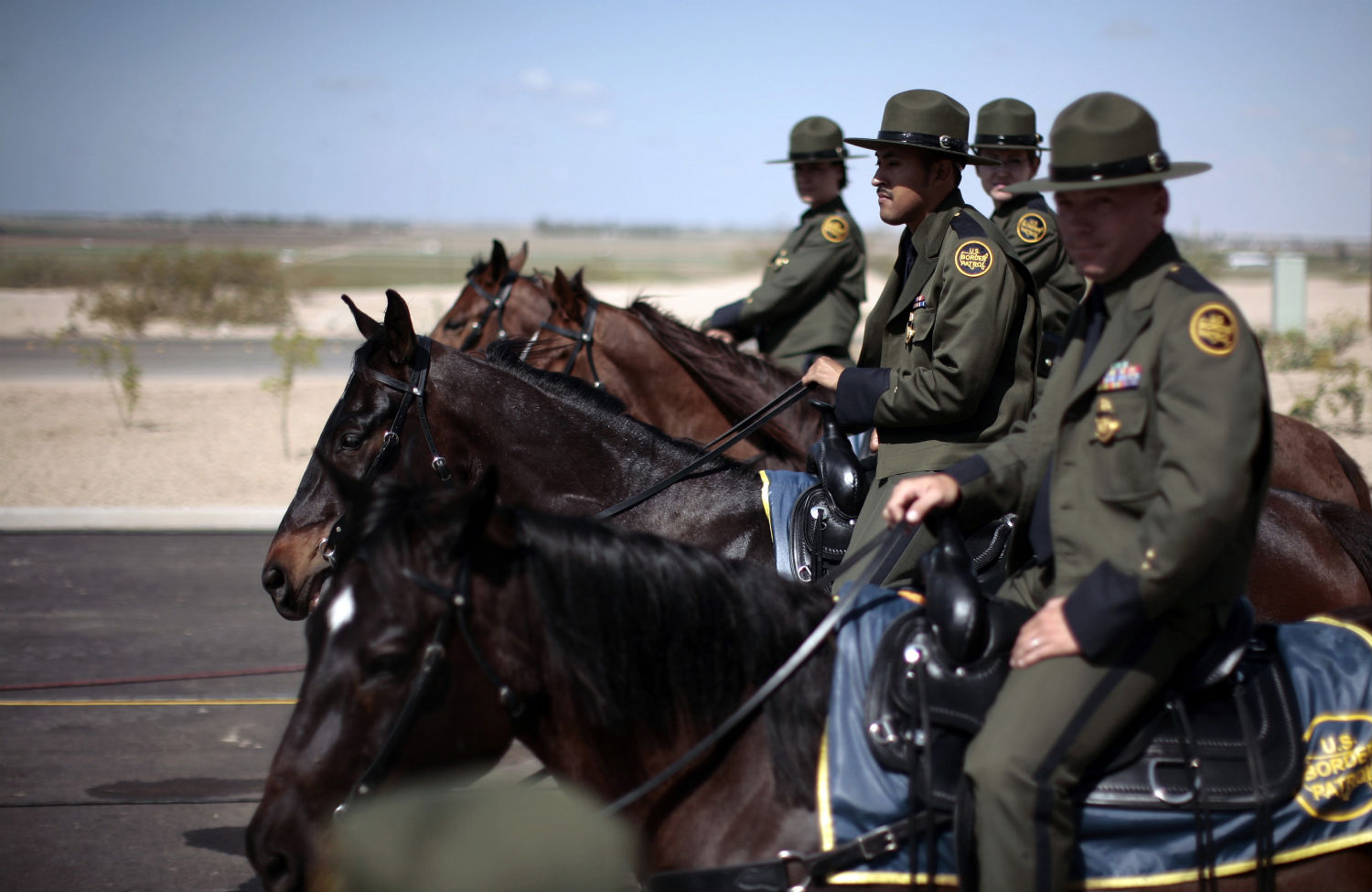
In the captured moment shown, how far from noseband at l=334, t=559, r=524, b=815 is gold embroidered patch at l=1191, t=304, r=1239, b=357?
1.49 m

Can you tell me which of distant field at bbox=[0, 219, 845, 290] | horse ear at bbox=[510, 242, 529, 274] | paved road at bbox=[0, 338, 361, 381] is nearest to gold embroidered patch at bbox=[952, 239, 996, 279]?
horse ear at bbox=[510, 242, 529, 274]

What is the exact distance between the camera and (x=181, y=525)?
9.57 meters

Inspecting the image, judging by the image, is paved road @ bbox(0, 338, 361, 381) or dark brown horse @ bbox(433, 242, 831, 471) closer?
dark brown horse @ bbox(433, 242, 831, 471)

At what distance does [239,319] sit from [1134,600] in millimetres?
32873

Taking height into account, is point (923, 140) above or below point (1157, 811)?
above

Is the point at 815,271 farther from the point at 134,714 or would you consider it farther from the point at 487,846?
the point at 134,714

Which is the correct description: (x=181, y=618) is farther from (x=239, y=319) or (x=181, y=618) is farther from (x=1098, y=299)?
(x=239, y=319)

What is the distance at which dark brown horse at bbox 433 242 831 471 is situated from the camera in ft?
18.1

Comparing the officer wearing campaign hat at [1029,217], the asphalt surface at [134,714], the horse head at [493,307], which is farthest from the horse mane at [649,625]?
the horse head at [493,307]

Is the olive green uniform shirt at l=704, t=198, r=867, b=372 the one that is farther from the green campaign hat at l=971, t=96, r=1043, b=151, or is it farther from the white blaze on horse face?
the white blaze on horse face

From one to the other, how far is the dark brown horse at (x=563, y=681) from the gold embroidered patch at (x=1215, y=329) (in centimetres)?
97

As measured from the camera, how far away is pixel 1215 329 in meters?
2.07

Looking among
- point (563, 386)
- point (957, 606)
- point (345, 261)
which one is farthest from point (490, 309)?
point (345, 261)

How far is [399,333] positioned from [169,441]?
35.3ft
